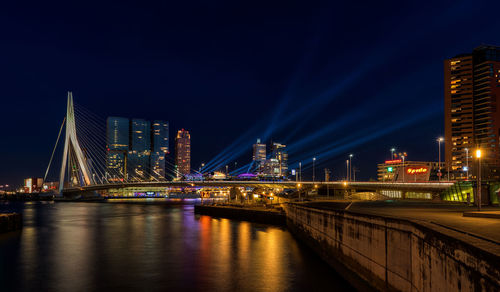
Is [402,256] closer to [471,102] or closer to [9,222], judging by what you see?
[9,222]

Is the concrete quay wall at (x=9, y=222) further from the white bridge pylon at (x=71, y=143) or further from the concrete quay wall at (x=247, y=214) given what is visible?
the white bridge pylon at (x=71, y=143)

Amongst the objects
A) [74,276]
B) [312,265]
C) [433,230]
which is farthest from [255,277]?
[433,230]

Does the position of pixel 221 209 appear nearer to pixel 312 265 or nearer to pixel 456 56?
pixel 312 265

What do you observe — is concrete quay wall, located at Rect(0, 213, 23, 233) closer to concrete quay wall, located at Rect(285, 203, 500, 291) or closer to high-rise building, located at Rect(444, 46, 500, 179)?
concrete quay wall, located at Rect(285, 203, 500, 291)

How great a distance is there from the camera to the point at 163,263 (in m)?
26.8

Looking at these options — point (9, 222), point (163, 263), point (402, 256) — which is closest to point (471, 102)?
point (163, 263)

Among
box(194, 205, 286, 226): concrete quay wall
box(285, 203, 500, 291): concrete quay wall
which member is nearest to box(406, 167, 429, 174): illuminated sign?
box(194, 205, 286, 226): concrete quay wall

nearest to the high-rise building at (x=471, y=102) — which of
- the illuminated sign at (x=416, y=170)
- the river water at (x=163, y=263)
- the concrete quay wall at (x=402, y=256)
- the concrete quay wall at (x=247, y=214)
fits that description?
the illuminated sign at (x=416, y=170)

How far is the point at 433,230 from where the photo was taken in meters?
10.2

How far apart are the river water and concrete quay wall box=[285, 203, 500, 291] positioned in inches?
73.0

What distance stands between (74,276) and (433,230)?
20424 mm

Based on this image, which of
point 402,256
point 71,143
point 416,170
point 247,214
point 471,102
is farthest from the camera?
point 471,102

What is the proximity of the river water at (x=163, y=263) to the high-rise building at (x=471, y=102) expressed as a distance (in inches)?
5735

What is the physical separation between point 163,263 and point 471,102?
170771 mm
